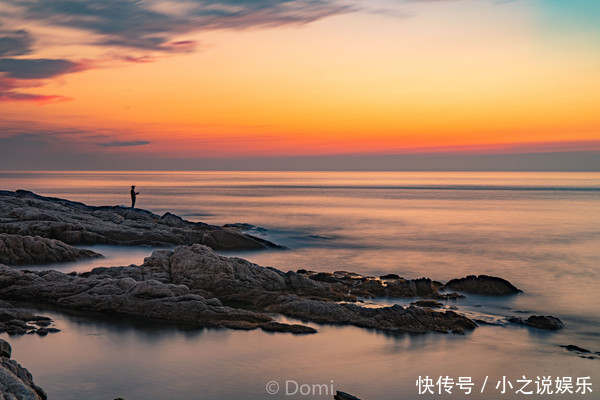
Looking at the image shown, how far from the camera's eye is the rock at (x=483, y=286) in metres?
21.5

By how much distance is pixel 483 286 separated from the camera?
21.6 m

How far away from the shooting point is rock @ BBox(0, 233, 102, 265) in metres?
25.4

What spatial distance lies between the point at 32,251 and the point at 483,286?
1965cm

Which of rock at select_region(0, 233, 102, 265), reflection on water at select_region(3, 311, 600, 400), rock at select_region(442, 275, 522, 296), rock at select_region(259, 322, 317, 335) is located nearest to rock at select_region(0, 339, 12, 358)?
reflection on water at select_region(3, 311, 600, 400)

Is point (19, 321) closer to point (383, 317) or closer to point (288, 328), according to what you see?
point (288, 328)

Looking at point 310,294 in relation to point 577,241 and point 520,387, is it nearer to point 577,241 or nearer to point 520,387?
point 520,387

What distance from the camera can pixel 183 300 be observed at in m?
17.5

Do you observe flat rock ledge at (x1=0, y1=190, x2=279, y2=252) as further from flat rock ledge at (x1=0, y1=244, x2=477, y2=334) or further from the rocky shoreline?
flat rock ledge at (x1=0, y1=244, x2=477, y2=334)

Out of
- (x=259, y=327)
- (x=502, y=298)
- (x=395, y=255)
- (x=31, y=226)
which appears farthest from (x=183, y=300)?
(x=395, y=255)

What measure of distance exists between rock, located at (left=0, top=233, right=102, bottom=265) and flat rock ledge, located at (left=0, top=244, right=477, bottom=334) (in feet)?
19.0

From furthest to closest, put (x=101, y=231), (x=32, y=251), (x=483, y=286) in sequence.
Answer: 1. (x=101, y=231)
2. (x=32, y=251)
3. (x=483, y=286)

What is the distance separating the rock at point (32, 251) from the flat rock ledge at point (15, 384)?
17.8 m

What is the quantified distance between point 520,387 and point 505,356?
1.87m

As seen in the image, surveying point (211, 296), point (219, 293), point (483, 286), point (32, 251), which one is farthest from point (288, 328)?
point (32, 251)
